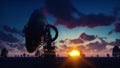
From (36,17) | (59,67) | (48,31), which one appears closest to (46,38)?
(48,31)

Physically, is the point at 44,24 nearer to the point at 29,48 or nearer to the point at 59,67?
the point at 29,48

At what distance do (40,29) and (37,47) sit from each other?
430 cm

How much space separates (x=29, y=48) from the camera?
60.2 metres

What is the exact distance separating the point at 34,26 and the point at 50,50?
5897 millimetres

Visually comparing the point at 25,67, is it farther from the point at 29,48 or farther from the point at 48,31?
the point at 48,31

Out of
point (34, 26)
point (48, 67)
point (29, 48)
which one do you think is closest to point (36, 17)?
point (34, 26)

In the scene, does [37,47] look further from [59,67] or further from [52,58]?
[59,67]

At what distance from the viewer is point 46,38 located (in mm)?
61906

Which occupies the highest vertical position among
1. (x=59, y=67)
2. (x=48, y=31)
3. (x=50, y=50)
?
(x=48, y=31)

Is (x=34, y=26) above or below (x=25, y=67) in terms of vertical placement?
above

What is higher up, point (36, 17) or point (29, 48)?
point (36, 17)

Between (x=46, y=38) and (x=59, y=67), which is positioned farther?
(x=46, y=38)

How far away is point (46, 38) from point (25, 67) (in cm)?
789

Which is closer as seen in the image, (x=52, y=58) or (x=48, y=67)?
(x=48, y=67)
